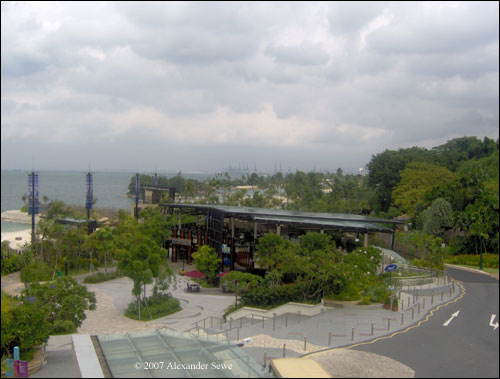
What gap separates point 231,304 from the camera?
2698 centimetres

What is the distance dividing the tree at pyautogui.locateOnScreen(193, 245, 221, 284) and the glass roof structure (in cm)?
1920

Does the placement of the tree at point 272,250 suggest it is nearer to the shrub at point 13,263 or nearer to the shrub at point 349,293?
the shrub at point 349,293

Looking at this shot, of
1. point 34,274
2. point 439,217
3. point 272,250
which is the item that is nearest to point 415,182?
point 439,217

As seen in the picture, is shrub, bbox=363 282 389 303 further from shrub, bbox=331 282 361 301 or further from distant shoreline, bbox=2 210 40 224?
distant shoreline, bbox=2 210 40 224

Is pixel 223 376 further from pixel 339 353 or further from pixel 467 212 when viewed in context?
pixel 467 212

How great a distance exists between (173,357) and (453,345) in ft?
25.6

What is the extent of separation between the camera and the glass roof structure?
1052 centimetres

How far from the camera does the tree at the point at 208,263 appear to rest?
32.5 m

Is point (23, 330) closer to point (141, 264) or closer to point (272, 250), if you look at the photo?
point (141, 264)

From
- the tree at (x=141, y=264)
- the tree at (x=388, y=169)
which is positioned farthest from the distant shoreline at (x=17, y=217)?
the tree at (x=141, y=264)

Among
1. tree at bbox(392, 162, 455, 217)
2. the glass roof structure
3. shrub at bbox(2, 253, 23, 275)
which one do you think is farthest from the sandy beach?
tree at bbox(392, 162, 455, 217)

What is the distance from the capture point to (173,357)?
11.4 meters

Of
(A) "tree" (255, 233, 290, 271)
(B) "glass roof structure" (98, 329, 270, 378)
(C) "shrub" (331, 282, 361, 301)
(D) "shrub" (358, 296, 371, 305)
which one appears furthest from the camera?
(A) "tree" (255, 233, 290, 271)

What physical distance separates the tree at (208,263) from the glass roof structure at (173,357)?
63.0ft
